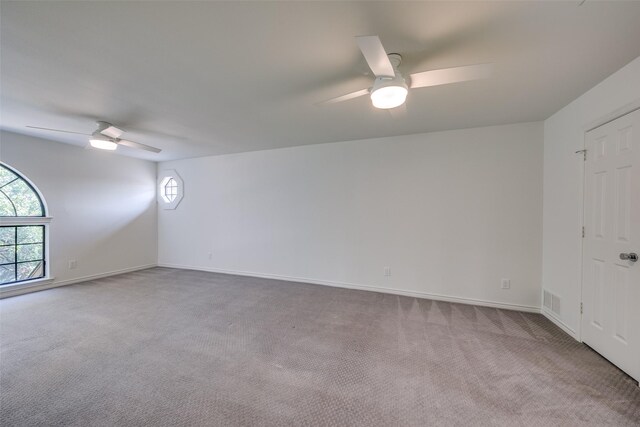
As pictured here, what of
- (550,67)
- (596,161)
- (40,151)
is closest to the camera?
(550,67)

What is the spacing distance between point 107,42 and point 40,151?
367 cm

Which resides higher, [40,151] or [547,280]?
[40,151]

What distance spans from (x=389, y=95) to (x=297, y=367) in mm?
2217

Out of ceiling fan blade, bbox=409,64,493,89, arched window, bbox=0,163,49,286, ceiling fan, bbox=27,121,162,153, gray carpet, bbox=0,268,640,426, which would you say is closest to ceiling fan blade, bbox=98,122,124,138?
ceiling fan, bbox=27,121,162,153

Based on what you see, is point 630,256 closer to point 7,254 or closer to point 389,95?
point 389,95

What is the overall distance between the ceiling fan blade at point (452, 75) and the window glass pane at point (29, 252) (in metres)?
5.78

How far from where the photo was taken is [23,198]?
382 centimetres

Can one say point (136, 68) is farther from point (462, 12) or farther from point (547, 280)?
point (547, 280)

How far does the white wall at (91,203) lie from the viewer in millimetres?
3895

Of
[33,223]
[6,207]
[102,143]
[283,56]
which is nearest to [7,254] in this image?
[33,223]

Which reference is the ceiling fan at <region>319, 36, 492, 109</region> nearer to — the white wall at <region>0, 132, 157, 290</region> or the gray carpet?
the gray carpet

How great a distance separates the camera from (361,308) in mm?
3232

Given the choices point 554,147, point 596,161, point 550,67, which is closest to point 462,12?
point 550,67

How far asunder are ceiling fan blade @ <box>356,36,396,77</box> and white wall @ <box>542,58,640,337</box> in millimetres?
1972
